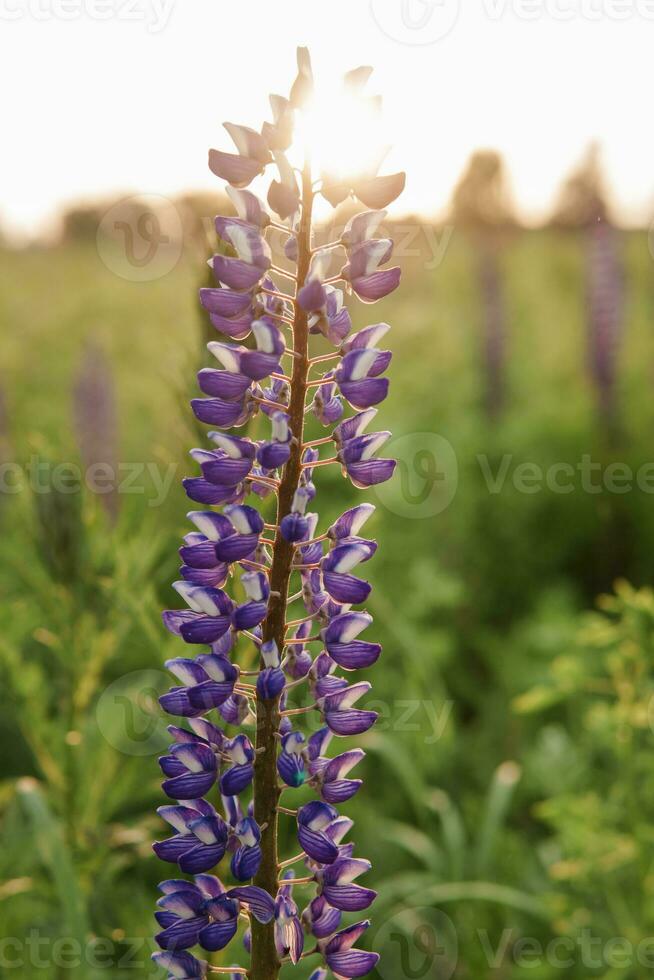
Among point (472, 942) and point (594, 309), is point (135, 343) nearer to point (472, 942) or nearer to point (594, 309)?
point (594, 309)

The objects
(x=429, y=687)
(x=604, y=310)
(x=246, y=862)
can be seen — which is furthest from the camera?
(x=604, y=310)

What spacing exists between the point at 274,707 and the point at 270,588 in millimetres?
143

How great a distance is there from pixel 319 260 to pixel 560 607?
376 centimetres

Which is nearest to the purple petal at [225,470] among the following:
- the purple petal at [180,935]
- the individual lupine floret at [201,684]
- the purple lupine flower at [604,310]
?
the individual lupine floret at [201,684]

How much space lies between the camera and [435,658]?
4.09 m

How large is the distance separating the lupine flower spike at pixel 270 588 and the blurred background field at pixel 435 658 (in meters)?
0.68

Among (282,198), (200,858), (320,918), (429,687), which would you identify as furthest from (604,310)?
(200,858)

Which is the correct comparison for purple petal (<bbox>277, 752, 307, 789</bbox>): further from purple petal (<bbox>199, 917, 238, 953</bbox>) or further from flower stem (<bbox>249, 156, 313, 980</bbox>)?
purple petal (<bbox>199, 917, 238, 953</bbox>)

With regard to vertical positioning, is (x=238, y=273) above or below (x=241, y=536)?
above

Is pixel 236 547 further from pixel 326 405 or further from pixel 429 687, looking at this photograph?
pixel 429 687

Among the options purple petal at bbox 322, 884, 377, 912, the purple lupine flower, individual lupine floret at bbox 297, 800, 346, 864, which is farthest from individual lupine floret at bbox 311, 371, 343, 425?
the purple lupine flower

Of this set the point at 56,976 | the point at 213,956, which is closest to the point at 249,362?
the point at 213,956

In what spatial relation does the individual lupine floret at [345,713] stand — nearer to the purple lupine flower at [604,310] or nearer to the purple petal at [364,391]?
the purple petal at [364,391]

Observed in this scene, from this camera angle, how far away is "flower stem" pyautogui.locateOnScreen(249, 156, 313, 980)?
42.4 inches
